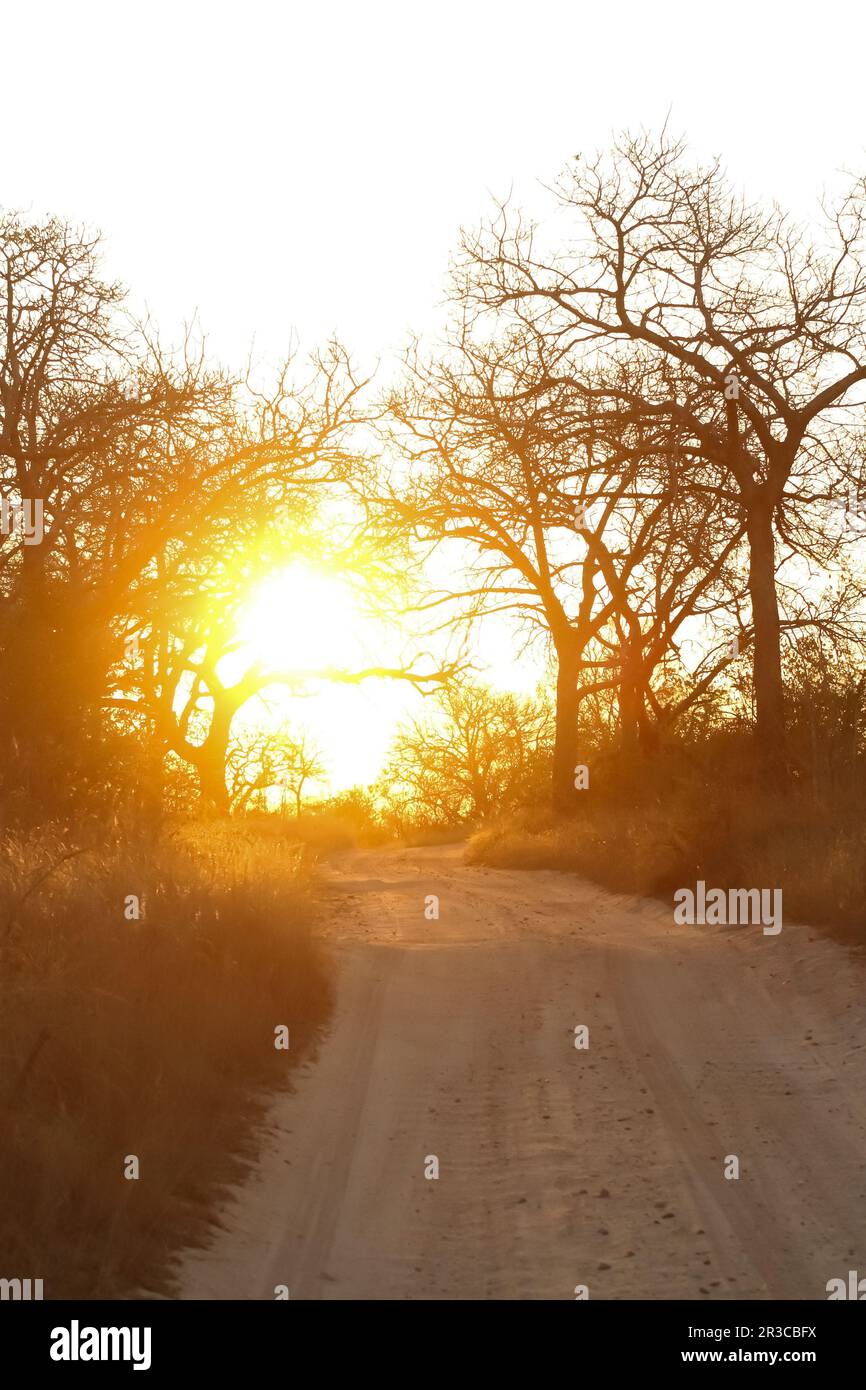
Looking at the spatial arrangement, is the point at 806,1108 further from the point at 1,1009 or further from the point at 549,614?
the point at 549,614

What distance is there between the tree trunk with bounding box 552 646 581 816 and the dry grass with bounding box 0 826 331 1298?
16195 mm

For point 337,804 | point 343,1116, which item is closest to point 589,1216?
point 343,1116

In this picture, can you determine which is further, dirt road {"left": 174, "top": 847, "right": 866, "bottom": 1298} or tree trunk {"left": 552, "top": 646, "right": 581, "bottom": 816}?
tree trunk {"left": 552, "top": 646, "right": 581, "bottom": 816}

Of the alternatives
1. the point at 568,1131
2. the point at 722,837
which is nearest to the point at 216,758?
the point at 722,837

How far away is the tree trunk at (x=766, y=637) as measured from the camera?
19375 millimetres

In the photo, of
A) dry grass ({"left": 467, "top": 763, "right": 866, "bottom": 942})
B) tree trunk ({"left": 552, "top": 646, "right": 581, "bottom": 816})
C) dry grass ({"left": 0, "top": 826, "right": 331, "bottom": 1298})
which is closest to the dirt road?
dry grass ({"left": 0, "top": 826, "right": 331, "bottom": 1298})

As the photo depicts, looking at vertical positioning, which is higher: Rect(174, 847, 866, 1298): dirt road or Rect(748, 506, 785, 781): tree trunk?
Rect(748, 506, 785, 781): tree trunk

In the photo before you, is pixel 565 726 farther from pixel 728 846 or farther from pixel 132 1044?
pixel 132 1044

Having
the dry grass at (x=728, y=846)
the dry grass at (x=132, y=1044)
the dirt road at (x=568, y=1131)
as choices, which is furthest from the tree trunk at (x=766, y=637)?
the dry grass at (x=132, y=1044)

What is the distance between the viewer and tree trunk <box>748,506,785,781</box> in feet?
63.6

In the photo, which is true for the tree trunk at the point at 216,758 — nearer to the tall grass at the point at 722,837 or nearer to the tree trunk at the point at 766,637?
the tall grass at the point at 722,837

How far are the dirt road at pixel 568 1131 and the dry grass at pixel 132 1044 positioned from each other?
0.99 ft

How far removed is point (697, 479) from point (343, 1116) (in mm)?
14970

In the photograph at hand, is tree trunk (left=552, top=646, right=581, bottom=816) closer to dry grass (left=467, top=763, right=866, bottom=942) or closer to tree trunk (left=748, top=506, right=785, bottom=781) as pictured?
dry grass (left=467, top=763, right=866, bottom=942)
